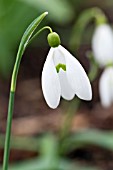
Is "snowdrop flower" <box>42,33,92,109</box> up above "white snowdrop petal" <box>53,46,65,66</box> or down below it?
below

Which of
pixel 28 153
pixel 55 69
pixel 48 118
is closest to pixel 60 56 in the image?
pixel 55 69

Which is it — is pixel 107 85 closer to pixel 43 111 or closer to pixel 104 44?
pixel 104 44

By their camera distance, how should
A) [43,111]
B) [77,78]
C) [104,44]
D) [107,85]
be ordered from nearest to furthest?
1. [77,78]
2. [107,85]
3. [104,44]
4. [43,111]

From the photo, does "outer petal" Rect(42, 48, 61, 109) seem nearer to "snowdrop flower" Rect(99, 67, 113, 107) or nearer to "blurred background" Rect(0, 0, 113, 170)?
"snowdrop flower" Rect(99, 67, 113, 107)

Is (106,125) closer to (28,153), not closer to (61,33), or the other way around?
(28,153)

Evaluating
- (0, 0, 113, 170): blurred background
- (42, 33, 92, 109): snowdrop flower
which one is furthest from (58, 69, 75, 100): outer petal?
(0, 0, 113, 170): blurred background

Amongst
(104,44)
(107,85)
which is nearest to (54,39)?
(107,85)

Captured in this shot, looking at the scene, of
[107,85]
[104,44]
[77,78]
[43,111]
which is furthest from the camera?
[43,111]
